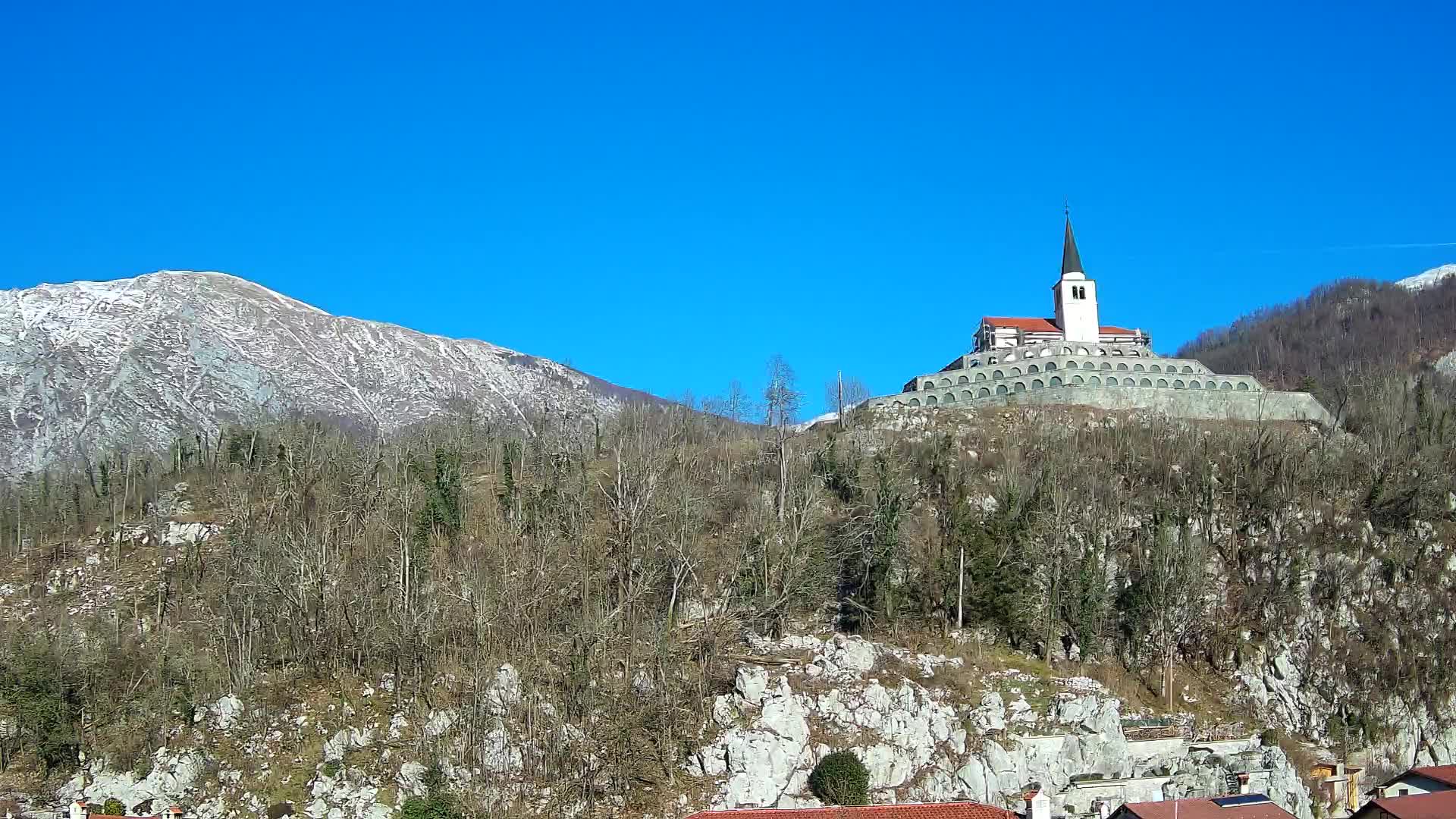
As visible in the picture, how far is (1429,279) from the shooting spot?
636ft

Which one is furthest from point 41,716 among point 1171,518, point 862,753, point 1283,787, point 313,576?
point 1171,518

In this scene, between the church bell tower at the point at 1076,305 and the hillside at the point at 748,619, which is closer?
the hillside at the point at 748,619

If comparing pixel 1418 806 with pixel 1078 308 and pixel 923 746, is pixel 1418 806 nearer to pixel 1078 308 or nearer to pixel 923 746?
pixel 923 746

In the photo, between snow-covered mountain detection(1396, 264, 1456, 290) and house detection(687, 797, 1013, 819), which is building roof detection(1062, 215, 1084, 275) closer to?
house detection(687, 797, 1013, 819)

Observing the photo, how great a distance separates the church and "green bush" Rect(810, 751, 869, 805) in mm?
36265

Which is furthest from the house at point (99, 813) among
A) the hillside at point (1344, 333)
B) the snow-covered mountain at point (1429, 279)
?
the snow-covered mountain at point (1429, 279)

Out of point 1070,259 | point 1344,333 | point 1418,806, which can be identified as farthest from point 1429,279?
point 1418,806

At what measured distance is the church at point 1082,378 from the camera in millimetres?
76812

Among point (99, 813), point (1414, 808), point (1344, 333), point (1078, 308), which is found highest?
point (1344, 333)

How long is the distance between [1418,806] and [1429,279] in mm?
177681

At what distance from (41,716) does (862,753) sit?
89.1 feet

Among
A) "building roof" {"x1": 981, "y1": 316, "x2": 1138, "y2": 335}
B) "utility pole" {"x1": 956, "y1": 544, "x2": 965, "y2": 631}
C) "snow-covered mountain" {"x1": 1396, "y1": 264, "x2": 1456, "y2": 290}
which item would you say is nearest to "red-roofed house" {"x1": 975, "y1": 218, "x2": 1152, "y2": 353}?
"building roof" {"x1": 981, "y1": 316, "x2": 1138, "y2": 335}

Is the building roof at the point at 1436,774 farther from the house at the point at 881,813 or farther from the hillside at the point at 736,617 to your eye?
the house at the point at 881,813

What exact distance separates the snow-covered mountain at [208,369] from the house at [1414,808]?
9184 centimetres
